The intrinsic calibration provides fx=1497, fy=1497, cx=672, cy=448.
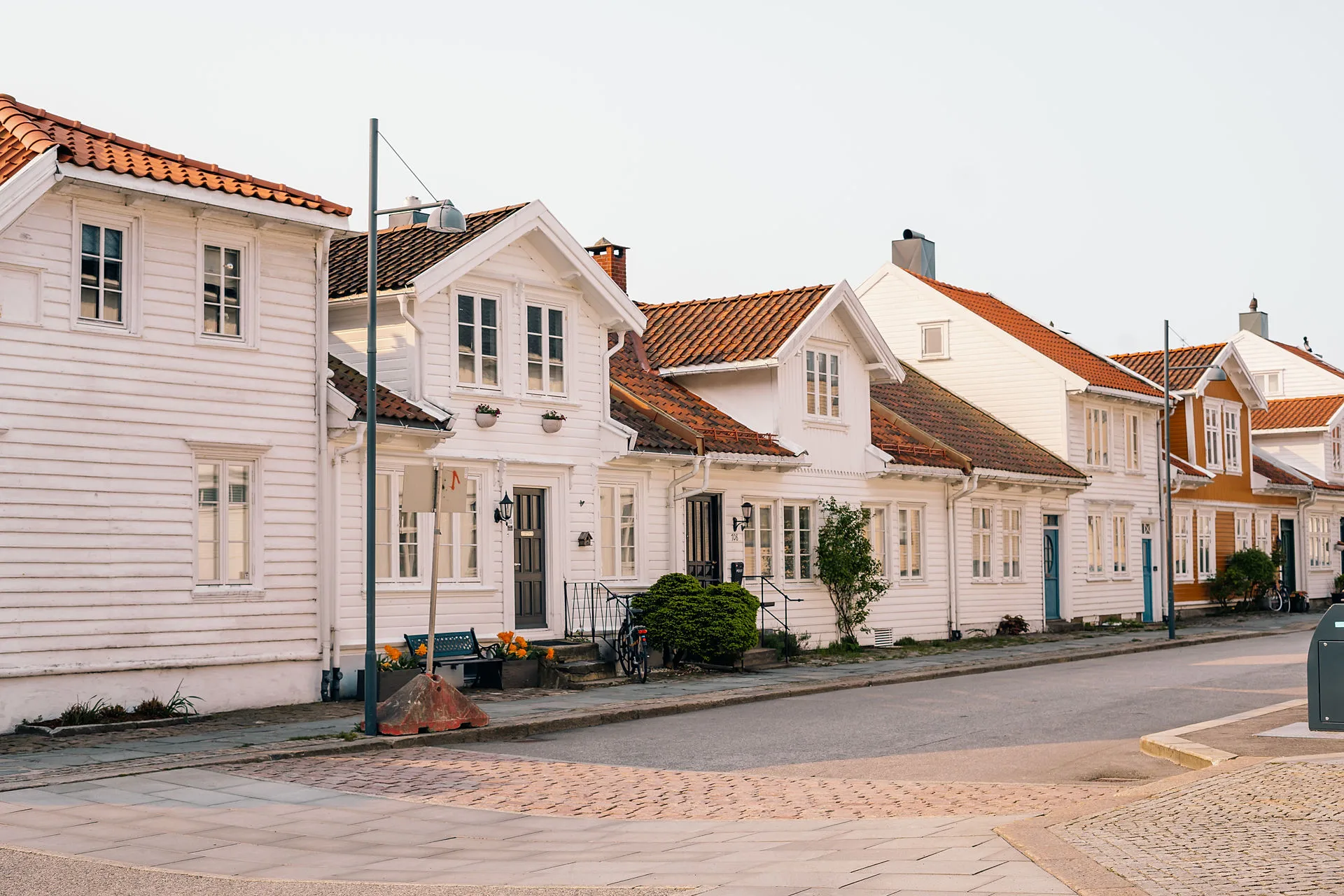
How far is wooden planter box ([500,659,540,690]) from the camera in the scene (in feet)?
68.3

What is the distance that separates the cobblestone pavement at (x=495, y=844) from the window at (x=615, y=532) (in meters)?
11.9

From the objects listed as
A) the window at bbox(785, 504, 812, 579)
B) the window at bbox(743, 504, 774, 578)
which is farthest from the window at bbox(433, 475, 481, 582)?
the window at bbox(785, 504, 812, 579)

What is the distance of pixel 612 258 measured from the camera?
30.1 m

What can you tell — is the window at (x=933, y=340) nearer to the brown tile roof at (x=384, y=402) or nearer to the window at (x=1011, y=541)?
the window at (x=1011, y=541)

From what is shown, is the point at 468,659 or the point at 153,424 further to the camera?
the point at 468,659

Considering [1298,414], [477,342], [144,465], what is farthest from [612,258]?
[1298,414]

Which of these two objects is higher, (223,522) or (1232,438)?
(1232,438)

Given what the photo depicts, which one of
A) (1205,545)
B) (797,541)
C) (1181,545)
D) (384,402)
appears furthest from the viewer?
(1205,545)

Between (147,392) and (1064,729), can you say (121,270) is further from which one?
(1064,729)

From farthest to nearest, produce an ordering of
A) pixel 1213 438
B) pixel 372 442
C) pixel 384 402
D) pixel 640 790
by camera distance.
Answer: pixel 1213 438 → pixel 384 402 → pixel 372 442 → pixel 640 790

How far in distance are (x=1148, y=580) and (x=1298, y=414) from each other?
1488cm

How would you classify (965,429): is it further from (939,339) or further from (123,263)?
(123,263)

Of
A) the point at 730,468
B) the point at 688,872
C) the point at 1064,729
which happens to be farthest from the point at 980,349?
the point at 688,872

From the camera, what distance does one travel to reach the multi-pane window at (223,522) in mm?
18359
